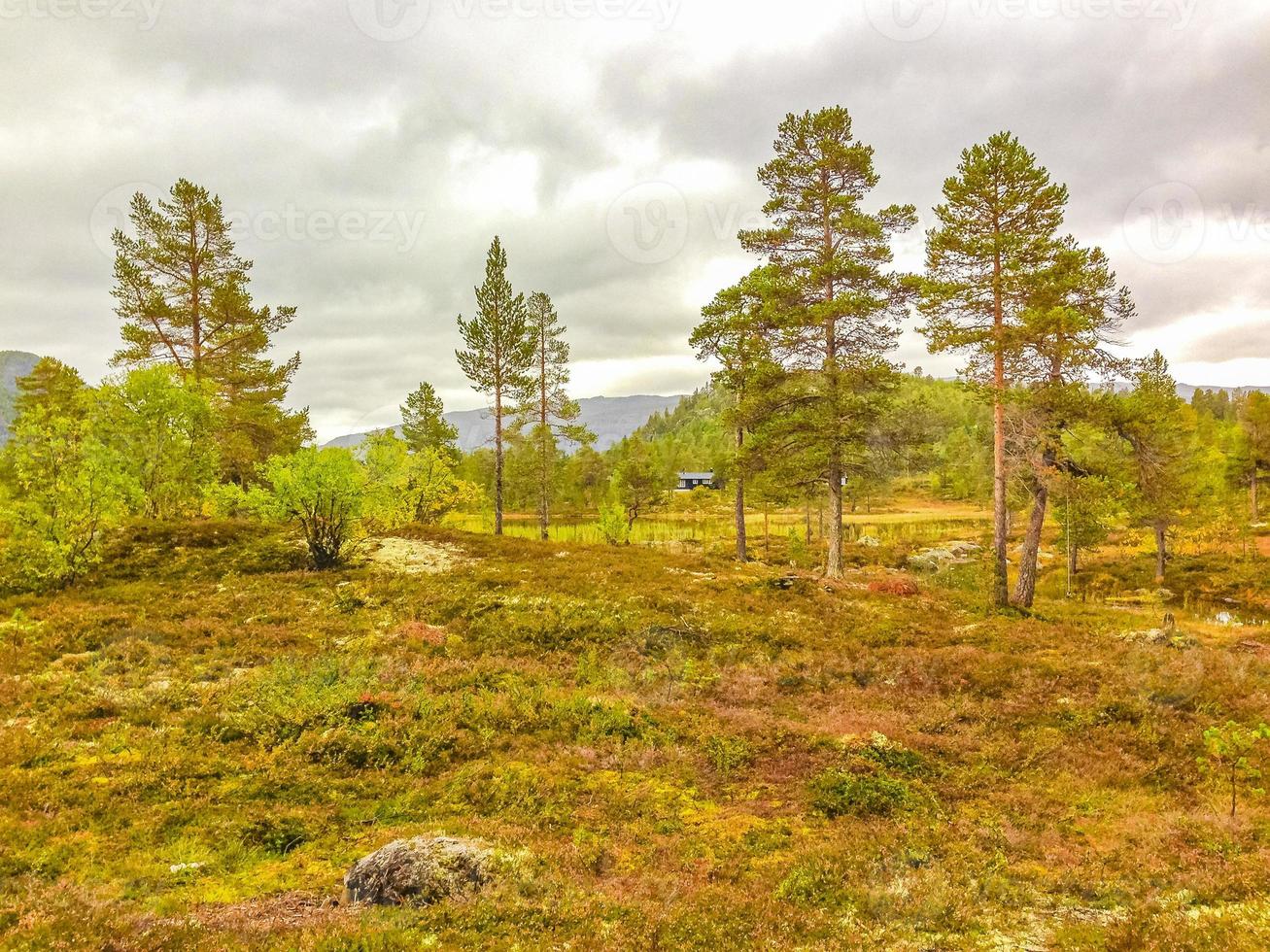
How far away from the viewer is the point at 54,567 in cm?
1797

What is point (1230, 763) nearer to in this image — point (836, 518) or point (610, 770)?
point (610, 770)

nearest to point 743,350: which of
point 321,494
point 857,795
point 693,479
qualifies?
point 321,494

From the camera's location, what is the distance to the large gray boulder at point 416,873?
6.30 metres

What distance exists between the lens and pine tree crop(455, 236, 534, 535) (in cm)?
3553

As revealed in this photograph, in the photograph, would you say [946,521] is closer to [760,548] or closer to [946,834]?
[760,548]

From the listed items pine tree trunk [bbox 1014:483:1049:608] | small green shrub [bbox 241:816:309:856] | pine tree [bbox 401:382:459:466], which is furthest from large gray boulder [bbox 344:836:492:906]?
pine tree [bbox 401:382:459:466]

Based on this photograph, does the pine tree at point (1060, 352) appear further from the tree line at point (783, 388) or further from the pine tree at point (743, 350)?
the pine tree at point (743, 350)

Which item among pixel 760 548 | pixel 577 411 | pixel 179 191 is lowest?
pixel 760 548

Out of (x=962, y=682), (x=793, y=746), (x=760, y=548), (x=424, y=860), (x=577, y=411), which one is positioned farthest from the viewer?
(x=760, y=548)

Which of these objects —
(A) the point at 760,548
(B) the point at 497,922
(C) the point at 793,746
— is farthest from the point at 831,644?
(A) the point at 760,548

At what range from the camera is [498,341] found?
3553 cm

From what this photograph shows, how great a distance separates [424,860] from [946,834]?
22.3 feet

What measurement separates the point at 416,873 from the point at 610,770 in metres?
4.37

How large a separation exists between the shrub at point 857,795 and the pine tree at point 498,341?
28411 mm
